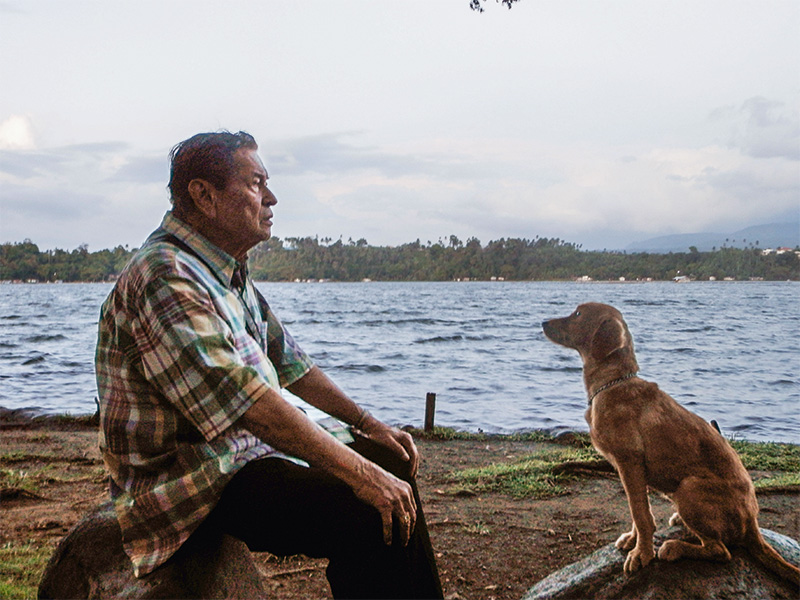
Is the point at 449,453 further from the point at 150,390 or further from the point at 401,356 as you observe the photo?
the point at 401,356

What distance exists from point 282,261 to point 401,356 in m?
8.05

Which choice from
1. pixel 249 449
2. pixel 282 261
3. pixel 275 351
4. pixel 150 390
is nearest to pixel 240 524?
pixel 249 449

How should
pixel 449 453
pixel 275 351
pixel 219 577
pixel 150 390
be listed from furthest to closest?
pixel 449 453, pixel 275 351, pixel 219 577, pixel 150 390

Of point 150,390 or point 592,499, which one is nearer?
point 150,390

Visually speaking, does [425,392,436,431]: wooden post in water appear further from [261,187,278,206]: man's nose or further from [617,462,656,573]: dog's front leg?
[261,187,278,206]: man's nose

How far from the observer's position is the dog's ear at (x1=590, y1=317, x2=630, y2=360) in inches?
A: 105

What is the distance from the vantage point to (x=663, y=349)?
68.0 feet

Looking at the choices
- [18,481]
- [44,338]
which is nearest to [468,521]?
[18,481]

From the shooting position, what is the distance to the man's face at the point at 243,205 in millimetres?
2223

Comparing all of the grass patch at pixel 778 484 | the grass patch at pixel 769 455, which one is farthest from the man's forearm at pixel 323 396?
the grass patch at pixel 769 455

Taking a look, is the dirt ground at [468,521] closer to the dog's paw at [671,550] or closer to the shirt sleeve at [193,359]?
the dog's paw at [671,550]

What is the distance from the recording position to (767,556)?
2469mm

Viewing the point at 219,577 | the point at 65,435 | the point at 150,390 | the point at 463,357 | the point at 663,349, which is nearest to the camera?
the point at 150,390

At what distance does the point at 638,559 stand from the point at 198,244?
181cm
